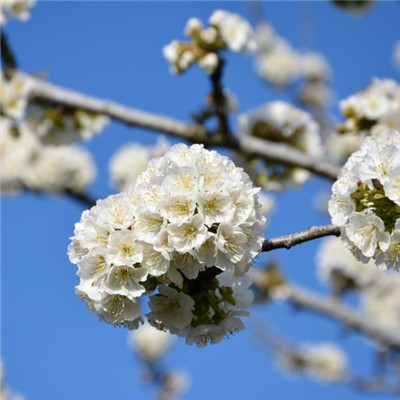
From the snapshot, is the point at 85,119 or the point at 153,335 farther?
the point at 153,335

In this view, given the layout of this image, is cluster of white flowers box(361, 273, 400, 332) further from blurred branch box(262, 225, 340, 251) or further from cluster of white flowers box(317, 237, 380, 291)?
blurred branch box(262, 225, 340, 251)

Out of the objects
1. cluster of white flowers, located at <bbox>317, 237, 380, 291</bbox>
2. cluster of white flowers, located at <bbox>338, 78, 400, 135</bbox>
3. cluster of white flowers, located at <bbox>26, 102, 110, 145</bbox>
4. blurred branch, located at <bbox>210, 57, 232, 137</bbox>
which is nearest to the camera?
cluster of white flowers, located at <bbox>338, 78, 400, 135</bbox>

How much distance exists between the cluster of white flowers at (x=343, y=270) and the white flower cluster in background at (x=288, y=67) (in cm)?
391

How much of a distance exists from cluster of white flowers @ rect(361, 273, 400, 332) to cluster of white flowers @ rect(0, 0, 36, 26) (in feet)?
20.3

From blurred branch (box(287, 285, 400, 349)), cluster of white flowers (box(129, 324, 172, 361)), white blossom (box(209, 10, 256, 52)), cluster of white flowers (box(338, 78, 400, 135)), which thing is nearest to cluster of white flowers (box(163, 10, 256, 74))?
white blossom (box(209, 10, 256, 52))

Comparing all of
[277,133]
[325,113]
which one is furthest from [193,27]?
[325,113]

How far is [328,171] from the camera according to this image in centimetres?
384

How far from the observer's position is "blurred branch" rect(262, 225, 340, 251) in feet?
6.13

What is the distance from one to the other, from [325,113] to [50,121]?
5.26 meters

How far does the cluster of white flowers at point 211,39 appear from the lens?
4316 millimetres

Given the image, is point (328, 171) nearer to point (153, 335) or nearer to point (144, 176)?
point (144, 176)

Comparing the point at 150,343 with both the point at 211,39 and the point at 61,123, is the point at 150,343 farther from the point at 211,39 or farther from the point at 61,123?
the point at 211,39

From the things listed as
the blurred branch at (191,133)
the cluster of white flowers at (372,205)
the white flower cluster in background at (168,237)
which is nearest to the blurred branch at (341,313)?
the blurred branch at (191,133)

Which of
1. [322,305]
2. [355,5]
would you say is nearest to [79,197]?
[322,305]
